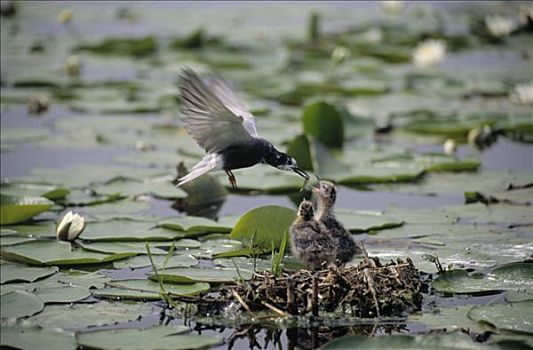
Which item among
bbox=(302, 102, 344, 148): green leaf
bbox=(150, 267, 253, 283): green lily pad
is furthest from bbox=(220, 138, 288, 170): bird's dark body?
bbox=(302, 102, 344, 148): green leaf

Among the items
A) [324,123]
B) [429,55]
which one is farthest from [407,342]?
[429,55]

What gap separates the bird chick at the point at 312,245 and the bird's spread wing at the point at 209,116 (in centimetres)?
47

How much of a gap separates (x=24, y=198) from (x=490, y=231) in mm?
2389

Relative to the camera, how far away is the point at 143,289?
4227 millimetres

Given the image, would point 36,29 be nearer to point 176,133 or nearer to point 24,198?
point 176,133

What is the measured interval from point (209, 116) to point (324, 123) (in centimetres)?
308

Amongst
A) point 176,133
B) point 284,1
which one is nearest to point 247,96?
point 176,133

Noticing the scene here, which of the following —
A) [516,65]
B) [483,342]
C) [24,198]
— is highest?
[516,65]

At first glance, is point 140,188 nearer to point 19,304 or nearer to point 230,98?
point 230,98

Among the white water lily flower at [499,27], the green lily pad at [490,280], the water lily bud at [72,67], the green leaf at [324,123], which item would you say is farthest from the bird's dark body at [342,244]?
the white water lily flower at [499,27]

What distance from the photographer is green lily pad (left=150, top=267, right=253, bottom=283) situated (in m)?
4.31

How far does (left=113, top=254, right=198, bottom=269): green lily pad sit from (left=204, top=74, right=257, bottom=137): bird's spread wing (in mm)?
652

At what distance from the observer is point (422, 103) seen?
911 cm

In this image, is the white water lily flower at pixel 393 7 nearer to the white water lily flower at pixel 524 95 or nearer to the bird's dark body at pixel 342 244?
the white water lily flower at pixel 524 95
